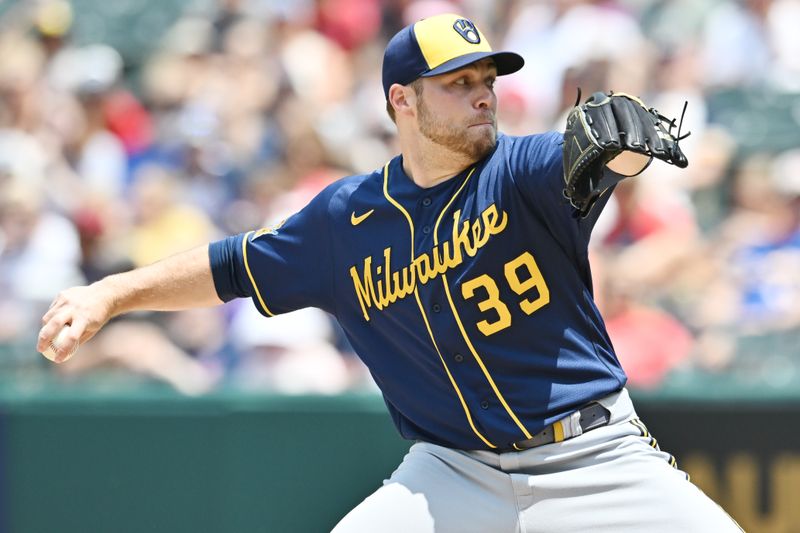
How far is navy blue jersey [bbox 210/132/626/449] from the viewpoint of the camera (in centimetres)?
375

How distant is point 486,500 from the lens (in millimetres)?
3811

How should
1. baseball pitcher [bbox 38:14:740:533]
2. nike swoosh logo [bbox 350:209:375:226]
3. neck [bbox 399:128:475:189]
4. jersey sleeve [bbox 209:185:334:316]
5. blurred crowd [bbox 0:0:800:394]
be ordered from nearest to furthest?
baseball pitcher [bbox 38:14:740:533], neck [bbox 399:128:475:189], nike swoosh logo [bbox 350:209:375:226], jersey sleeve [bbox 209:185:334:316], blurred crowd [bbox 0:0:800:394]

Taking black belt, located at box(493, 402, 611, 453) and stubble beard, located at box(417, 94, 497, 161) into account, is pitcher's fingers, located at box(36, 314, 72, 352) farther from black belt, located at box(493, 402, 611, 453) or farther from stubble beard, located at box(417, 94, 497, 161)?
black belt, located at box(493, 402, 611, 453)

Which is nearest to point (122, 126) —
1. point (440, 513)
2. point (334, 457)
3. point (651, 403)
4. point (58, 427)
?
point (58, 427)

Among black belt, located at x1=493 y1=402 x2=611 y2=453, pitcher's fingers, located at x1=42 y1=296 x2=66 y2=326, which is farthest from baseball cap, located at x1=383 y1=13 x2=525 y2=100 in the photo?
pitcher's fingers, located at x1=42 y1=296 x2=66 y2=326

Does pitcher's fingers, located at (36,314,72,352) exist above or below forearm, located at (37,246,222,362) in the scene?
below

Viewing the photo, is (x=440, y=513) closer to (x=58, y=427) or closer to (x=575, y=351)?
(x=575, y=351)

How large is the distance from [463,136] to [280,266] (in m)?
0.83

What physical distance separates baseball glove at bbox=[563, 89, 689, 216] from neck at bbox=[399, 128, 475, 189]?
66cm

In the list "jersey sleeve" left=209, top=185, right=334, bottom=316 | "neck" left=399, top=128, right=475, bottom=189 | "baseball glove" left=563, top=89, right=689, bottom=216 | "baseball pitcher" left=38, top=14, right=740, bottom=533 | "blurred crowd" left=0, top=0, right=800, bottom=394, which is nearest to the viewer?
"baseball glove" left=563, top=89, right=689, bottom=216

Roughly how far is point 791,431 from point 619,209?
5.98 feet

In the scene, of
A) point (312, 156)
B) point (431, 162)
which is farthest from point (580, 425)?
point (312, 156)

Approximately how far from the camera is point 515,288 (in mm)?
3760

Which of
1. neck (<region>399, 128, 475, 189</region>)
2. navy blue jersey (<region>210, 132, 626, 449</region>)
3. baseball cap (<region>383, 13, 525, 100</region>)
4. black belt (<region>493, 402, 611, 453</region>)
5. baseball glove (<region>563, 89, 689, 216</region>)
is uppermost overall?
baseball cap (<region>383, 13, 525, 100</region>)
